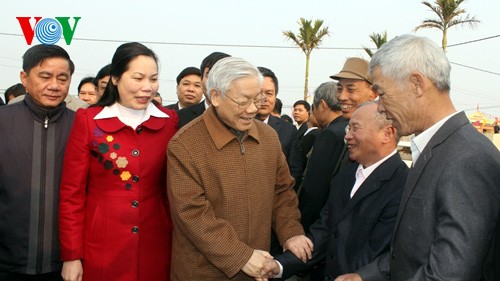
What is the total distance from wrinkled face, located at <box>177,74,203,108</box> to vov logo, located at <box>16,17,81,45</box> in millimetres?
5990

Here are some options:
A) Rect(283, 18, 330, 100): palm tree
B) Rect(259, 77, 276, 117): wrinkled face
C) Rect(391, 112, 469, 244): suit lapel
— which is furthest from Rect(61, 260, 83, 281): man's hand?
Rect(283, 18, 330, 100): palm tree

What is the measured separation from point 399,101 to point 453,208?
0.52 meters

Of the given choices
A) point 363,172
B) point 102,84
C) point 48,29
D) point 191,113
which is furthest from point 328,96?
point 48,29

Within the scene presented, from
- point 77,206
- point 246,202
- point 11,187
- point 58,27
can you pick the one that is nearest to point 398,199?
point 246,202

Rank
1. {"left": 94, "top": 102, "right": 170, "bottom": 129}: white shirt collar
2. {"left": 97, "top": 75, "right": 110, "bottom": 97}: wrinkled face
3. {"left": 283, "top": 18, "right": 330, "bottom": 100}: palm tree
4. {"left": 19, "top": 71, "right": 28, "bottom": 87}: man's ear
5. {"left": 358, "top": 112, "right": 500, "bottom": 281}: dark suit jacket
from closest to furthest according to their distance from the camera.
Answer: {"left": 358, "top": 112, "right": 500, "bottom": 281}: dark suit jacket < {"left": 94, "top": 102, "right": 170, "bottom": 129}: white shirt collar < {"left": 19, "top": 71, "right": 28, "bottom": 87}: man's ear < {"left": 97, "top": 75, "right": 110, "bottom": 97}: wrinkled face < {"left": 283, "top": 18, "right": 330, "bottom": 100}: palm tree

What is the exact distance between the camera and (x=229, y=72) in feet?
9.86

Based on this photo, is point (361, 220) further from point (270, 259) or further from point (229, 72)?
point (229, 72)

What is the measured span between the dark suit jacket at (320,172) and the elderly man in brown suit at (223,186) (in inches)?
28.7

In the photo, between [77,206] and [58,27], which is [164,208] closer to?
[77,206]

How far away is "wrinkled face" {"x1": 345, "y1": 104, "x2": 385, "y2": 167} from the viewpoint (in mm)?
3170

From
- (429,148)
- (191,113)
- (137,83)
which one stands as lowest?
(191,113)

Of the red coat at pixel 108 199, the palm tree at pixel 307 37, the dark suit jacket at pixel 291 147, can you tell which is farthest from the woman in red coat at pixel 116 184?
the palm tree at pixel 307 37

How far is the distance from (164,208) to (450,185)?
1.86 metres

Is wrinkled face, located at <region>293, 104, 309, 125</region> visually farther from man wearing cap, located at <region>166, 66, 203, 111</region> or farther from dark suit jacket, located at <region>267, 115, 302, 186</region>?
dark suit jacket, located at <region>267, 115, 302, 186</region>
